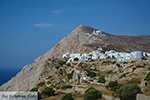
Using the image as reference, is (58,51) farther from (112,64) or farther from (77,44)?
(112,64)

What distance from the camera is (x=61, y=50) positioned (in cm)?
7738

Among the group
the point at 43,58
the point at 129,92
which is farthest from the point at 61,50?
the point at 129,92

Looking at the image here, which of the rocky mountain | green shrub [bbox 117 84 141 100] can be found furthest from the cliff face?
green shrub [bbox 117 84 141 100]

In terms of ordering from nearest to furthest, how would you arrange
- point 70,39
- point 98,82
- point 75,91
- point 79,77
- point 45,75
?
point 75,91 < point 98,82 < point 79,77 < point 45,75 < point 70,39

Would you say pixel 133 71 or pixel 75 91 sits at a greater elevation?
pixel 133 71

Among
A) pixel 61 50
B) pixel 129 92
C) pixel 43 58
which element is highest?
pixel 61 50

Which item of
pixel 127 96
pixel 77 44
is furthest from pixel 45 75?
pixel 77 44

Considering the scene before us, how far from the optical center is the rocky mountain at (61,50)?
1996 inches

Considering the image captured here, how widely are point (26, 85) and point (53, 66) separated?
13.4 metres

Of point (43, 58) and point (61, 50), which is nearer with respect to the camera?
point (61, 50)

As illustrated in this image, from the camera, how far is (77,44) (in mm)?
78188

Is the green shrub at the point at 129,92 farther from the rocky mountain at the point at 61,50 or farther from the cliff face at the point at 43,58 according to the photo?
the cliff face at the point at 43,58

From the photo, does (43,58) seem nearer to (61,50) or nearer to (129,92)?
(61,50)

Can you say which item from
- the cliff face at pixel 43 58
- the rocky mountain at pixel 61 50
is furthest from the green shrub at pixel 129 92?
the cliff face at pixel 43 58
